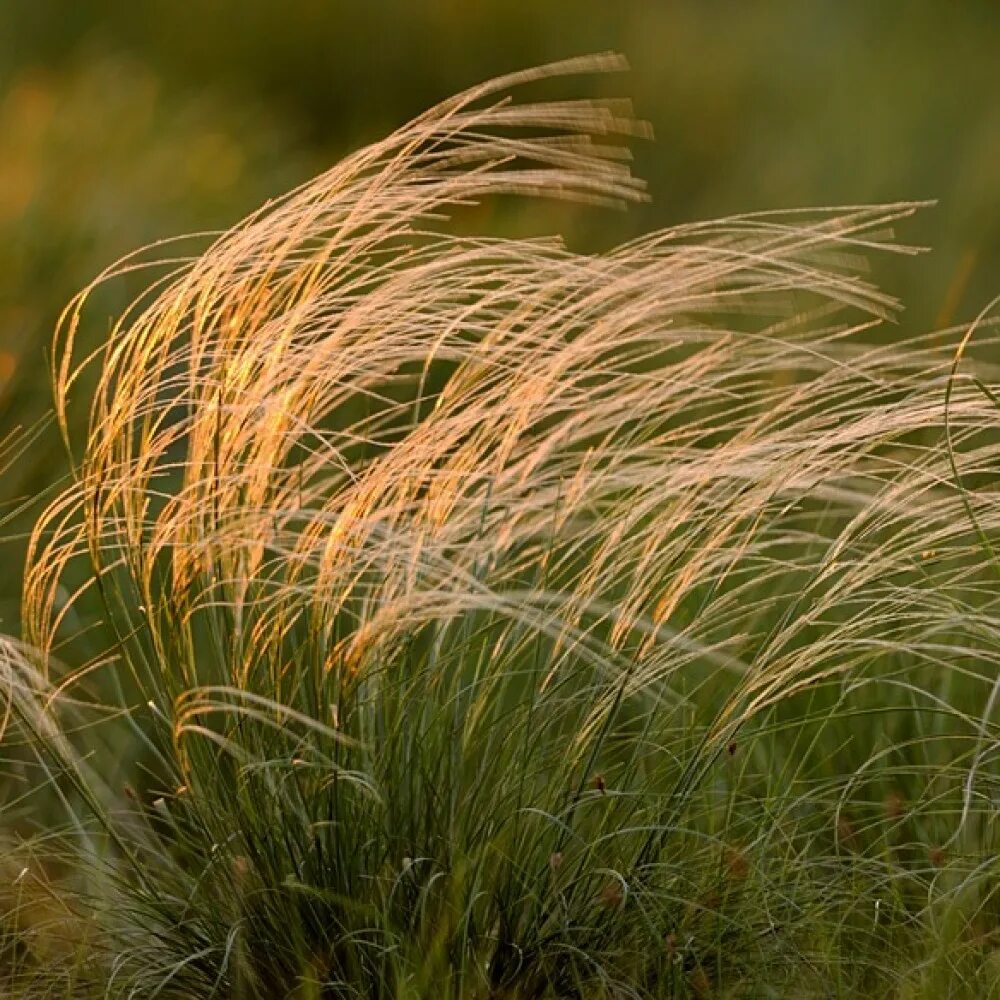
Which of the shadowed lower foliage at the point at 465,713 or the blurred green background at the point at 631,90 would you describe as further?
the blurred green background at the point at 631,90

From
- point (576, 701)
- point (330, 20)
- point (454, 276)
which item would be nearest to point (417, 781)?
point (576, 701)

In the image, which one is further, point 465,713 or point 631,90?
point 631,90

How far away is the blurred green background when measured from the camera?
4656 mm

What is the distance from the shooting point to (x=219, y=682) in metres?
2.16

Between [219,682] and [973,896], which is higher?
[219,682]

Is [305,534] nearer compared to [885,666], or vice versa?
[305,534]

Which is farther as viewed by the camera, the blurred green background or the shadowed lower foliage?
the blurred green background

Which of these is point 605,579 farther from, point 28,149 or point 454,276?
point 28,149

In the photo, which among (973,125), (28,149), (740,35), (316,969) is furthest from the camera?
(740,35)

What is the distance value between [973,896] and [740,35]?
16.0ft

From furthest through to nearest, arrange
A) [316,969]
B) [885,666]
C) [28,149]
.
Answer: [28,149] < [885,666] < [316,969]

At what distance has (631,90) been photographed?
19.4 feet

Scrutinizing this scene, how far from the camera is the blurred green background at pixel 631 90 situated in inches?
183

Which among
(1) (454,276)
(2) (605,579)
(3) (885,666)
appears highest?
(1) (454,276)
